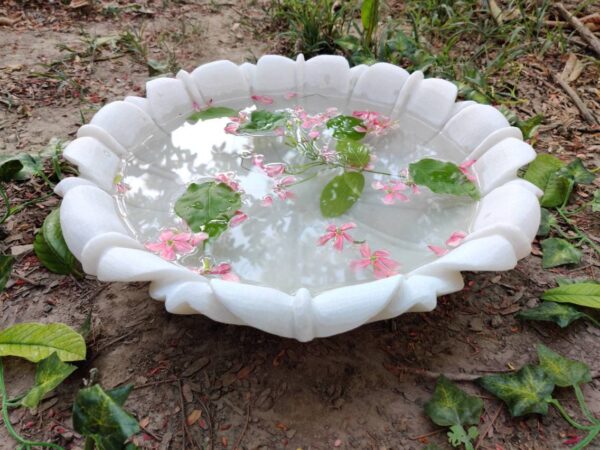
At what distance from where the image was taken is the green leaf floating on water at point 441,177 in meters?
1.25

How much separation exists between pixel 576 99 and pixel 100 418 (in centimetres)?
225

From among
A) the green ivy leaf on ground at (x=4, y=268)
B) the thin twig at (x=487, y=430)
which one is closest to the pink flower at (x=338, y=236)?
the thin twig at (x=487, y=430)

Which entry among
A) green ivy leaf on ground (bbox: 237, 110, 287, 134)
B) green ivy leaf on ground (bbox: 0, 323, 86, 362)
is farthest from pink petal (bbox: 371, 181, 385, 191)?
green ivy leaf on ground (bbox: 0, 323, 86, 362)

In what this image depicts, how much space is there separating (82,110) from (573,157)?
209 cm

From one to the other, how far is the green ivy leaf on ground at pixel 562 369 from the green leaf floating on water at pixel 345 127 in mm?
826

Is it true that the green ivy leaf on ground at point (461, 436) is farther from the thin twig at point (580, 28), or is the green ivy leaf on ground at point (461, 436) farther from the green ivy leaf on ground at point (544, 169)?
the thin twig at point (580, 28)

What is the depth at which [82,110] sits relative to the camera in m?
2.01

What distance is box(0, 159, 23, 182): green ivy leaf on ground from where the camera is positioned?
1391mm

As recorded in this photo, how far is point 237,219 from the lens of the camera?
1.22 m

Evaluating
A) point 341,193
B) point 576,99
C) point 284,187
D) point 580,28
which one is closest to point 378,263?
point 341,193

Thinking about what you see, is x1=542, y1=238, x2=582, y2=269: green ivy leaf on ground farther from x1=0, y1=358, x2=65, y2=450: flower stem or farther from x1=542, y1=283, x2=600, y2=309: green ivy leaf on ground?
x1=0, y1=358, x2=65, y2=450: flower stem

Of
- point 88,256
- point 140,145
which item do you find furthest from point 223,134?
point 88,256

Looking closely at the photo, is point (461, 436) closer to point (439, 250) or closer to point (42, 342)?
point (439, 250)

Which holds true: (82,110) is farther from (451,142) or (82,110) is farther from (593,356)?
(593,356)
